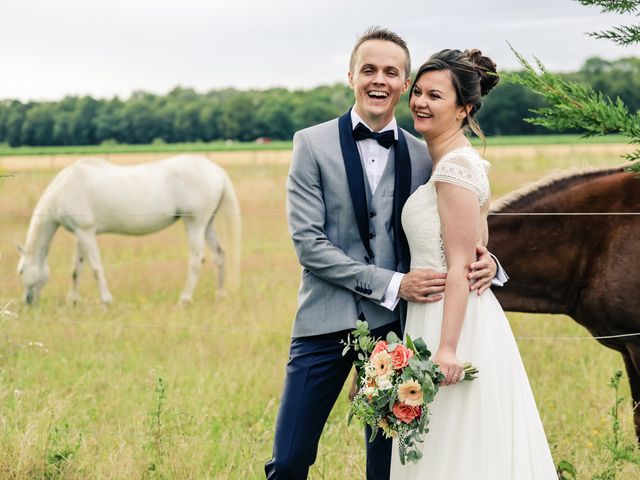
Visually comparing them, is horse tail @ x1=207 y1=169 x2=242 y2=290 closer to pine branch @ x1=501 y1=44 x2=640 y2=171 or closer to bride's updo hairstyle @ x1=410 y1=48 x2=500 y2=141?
bride's updo hairstyle @ x1=410 y1=48 x2=500 y2=141

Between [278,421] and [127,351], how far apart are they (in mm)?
4010

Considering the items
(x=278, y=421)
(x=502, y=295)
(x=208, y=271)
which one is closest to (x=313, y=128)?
(x=278, y=421)

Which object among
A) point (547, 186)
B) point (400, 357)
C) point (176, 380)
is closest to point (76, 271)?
point (176, 380)

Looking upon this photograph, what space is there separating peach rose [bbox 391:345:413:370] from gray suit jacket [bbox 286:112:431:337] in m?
0.30

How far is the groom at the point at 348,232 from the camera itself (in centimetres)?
288

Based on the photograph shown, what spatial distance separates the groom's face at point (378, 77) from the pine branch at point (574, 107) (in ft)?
1.93

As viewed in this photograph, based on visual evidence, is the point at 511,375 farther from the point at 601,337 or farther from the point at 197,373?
the point at 197,373

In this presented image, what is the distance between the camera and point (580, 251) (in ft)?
14.6

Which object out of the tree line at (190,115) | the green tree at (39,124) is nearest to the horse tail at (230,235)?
the tree line at (190,115)

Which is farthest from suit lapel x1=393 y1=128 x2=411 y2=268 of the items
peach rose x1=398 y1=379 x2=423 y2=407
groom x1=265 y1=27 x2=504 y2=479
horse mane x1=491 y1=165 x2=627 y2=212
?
horse mane x1=491 y1=165 x2=627 y2=212

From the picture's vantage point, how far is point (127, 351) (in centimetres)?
675

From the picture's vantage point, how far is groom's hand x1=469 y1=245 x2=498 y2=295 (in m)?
2.79

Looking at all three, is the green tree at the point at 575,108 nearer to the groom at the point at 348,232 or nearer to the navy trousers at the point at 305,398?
the groom at the point at 348,232

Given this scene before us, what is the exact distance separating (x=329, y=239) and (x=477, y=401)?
0.80 meters
